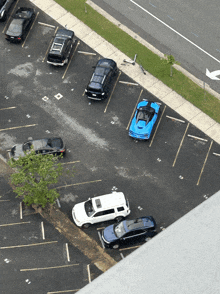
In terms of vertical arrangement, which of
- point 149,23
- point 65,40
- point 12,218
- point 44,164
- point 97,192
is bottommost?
point 12,218

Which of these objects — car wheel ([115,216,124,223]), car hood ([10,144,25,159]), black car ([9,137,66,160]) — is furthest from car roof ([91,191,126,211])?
car hood ([10,144,25,159])

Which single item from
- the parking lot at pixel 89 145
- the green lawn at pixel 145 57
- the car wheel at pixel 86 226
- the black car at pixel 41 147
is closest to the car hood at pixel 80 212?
the car wheel at pixel 86 226

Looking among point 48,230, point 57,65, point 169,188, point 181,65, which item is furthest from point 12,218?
point 181,65

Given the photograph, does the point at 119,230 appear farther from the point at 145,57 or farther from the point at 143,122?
the point at 145,57

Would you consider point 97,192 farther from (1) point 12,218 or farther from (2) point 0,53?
(2) point 0,53

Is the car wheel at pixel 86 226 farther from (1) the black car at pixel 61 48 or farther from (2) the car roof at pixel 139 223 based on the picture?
(1) the black car at pixel 61 48

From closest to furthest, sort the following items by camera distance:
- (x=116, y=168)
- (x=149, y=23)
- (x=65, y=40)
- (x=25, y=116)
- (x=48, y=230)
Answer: (x=48, y=230)
(x=116, y=168)
(x=25, y=116)
(x=65, y=40)
(x=149, y=23)
